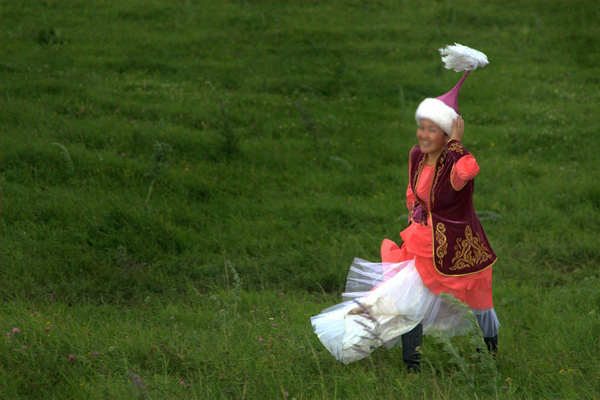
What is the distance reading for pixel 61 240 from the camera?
5109 mm

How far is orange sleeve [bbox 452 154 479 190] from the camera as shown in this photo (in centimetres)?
299

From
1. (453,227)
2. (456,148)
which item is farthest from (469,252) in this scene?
(456,148)

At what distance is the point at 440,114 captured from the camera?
312cm

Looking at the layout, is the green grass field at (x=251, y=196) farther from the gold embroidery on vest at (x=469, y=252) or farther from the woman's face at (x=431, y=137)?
the woman's face at (x=431, y=137)

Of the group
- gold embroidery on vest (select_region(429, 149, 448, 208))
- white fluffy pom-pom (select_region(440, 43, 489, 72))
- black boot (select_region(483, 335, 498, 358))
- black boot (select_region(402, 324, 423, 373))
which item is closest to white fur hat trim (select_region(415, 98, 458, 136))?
gold embroidery on vest (select_region(429, 149, 448, 208))

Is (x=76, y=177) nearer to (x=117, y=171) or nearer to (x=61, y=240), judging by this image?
(x=117, y=171)

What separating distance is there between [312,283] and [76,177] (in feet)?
9.67

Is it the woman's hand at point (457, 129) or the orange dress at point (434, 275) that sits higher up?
the woman's hand at point (457, 129)

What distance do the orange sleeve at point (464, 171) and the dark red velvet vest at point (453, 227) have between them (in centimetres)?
4

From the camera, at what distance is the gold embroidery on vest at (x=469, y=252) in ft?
10.4

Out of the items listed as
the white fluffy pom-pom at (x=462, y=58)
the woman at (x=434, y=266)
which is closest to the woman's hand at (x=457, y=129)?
the woman at (x=434, y=266)

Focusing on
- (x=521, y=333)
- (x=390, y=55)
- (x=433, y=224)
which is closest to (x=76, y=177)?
(x=433, y=224)

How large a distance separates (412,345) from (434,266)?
0.49 meters

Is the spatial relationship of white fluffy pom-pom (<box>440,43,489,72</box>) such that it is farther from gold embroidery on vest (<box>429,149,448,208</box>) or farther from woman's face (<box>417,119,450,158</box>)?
gold embroidery on vest (<box>429,149,448,208</box>)
